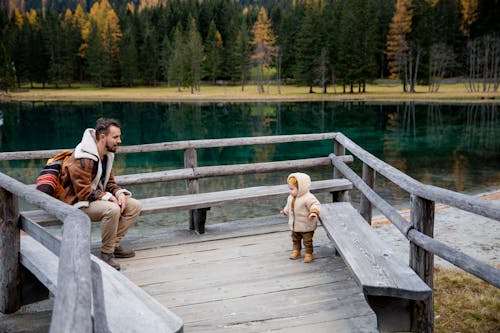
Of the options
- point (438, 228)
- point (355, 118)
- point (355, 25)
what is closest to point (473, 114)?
point (355, 118)

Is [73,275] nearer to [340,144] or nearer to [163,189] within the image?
[340,144]

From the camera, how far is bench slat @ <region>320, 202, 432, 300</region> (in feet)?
13.5

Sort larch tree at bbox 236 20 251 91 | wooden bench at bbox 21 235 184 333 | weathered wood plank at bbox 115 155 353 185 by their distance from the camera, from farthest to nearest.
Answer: larch tree at bbox 236 20 251 91, weathered wood plank at bbox 115 155 353 185, wooden bench at bbox 21 235 184 333

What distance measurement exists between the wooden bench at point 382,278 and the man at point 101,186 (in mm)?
2237

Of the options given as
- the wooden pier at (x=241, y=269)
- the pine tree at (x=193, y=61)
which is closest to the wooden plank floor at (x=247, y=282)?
the wooden pier at (x=241, y=269)

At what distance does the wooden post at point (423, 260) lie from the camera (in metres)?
4.42

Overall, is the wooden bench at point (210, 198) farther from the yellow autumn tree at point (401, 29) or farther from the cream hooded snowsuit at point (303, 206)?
the yellow autumn tree at point (401, 29)

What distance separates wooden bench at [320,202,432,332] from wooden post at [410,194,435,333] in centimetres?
7

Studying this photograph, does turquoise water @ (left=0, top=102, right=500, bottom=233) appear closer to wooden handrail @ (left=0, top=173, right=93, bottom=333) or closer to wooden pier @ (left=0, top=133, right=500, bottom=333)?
wooden pier @ (left=0, top=133, right=500, bottom=333)

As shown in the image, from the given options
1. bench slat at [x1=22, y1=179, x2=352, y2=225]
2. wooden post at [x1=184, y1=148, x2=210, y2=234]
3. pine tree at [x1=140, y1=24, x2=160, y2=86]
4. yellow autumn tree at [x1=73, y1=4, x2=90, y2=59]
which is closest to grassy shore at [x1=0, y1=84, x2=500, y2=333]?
bench slat at [x1=22, y1=179, x2=352, y2=225]

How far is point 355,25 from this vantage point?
227 feet

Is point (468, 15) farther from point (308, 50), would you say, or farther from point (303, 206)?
point (303, 206)

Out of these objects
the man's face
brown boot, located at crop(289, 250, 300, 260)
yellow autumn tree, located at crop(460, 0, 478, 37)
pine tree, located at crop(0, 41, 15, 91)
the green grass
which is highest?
yellow autumn tree, located at crop(460, 0, 478, 37)

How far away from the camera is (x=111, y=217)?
5457mm
